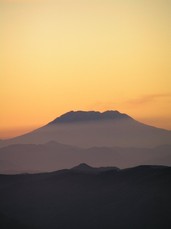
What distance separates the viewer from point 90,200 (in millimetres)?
83125

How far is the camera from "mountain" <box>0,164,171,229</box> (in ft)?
240

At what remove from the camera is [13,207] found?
87062 millimetres

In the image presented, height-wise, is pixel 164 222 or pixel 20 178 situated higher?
pixel 20 178

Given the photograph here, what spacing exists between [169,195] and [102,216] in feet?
33.6

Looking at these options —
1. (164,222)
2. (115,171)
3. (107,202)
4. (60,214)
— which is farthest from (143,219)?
(115,171)

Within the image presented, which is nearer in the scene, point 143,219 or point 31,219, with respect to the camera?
point 143,219

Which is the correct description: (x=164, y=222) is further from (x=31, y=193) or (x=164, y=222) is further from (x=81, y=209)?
(x=31, y=193)

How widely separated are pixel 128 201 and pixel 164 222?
8.96 meters

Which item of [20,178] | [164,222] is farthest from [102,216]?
[20,178]

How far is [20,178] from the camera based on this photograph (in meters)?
102

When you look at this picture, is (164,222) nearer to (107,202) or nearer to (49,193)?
(107,202)

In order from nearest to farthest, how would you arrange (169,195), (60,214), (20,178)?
1. (169,195)
2. (60,214)
3. (20,178)

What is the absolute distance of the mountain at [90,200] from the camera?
7319cm

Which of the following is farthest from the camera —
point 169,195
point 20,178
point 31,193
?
point 20,178
